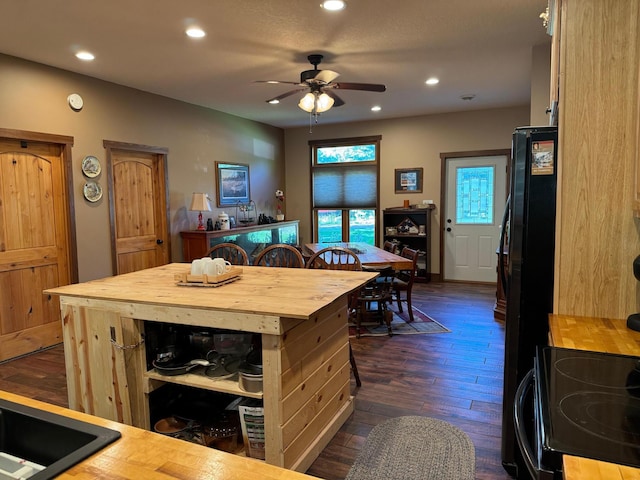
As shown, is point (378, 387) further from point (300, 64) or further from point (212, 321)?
point (300, 64)

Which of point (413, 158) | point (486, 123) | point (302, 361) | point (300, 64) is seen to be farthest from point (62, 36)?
point (486, 123)

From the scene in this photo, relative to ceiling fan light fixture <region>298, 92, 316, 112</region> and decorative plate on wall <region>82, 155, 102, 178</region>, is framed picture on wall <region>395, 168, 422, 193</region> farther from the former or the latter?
decorative plate on wall <region>82, 155, 102, 178</region>

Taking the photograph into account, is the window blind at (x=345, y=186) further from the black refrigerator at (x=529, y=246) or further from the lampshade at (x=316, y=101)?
the black refrigerator at (x=529, y=246)

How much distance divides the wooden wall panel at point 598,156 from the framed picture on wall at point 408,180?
17.6 feet

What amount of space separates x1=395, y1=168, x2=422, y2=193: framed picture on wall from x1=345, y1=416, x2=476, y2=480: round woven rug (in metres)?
5.04

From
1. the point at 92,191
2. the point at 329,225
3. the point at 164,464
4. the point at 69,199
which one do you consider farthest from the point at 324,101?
the point at 329,225

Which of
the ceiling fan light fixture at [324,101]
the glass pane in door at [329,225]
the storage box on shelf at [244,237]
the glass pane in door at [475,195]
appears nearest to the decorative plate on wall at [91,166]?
the storage box on shelf at [244,237]

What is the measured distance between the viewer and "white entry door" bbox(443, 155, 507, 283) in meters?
6.75

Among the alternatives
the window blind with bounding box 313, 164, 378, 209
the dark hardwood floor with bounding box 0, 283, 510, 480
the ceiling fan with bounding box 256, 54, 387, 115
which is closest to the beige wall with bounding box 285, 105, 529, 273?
the window blind with bounding box 313, 164, 378, 209

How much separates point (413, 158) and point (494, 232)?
5.82ft

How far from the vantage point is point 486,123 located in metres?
6.66

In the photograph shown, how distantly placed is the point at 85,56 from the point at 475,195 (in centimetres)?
561

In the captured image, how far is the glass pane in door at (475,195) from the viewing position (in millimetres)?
6793

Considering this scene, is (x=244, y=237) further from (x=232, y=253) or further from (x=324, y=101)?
(x=324, y=101)
